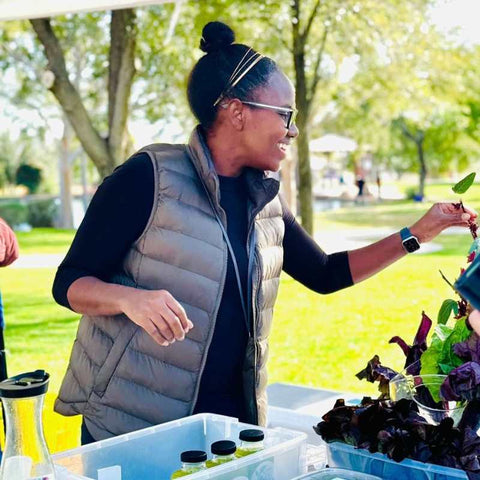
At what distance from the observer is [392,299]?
9.90 metres

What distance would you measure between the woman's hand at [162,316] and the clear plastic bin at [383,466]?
0.37 metres

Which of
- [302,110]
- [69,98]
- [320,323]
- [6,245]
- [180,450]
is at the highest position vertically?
[302,110]

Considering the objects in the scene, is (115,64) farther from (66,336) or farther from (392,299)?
(392,299)

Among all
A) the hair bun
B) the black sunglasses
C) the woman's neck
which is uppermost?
the hair bun

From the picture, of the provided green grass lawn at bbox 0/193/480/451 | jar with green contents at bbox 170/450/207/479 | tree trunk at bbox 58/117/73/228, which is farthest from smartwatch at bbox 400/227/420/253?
tree trunk at bbox 58/117/73/228

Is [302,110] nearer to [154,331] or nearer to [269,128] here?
[269,128]

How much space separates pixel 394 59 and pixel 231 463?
1584 cm

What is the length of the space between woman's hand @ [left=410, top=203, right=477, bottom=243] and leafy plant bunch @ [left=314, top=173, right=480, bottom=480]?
1.71 feet

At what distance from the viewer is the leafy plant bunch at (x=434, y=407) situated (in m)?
1.34

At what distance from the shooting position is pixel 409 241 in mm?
2225

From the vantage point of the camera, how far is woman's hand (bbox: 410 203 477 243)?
2.06 m

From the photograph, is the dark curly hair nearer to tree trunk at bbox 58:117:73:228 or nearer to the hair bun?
the hair bun

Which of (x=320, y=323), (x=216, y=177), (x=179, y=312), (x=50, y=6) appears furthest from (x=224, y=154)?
(x=320, y=323)

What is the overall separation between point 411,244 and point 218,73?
72cm
